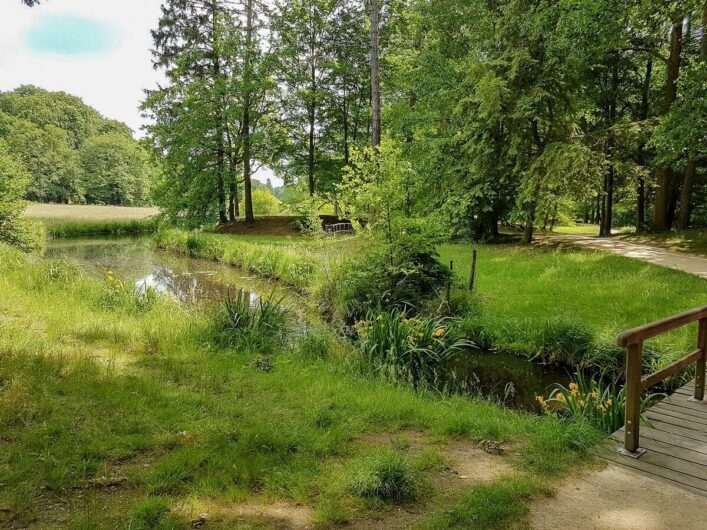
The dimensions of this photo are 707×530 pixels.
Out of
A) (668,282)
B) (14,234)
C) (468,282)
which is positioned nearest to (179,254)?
(14,234)

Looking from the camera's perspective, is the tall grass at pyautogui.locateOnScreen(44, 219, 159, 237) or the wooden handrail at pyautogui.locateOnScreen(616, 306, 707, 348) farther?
the tall grass at pyautogui.locateOnScreen(44, 219, 159, 237)

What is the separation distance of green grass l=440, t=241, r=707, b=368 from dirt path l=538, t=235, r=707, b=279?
0.70 metres

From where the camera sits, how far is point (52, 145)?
5781cm

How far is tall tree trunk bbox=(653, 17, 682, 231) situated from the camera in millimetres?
15930

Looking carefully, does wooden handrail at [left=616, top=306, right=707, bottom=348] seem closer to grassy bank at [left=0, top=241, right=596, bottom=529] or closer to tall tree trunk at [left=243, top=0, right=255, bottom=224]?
grassy bank at [left=0, top=241, right=596, bottom=529]

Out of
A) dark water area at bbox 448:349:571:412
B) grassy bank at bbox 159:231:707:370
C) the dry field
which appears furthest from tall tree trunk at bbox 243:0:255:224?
dark water area at bbox 448:349:571:412

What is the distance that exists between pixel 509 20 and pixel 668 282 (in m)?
10.4

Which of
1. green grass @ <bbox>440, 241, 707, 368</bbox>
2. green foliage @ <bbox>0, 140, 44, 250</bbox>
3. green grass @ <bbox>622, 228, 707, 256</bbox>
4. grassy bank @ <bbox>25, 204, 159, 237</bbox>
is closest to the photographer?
green grass @ <bbox>440, 241, 707, 368</bbox>

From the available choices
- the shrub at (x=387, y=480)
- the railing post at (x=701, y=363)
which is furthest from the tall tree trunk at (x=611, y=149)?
the shrub at (x=387, y=480)

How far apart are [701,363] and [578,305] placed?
13.2ft

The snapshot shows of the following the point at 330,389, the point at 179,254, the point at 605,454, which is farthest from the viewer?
the point at 179,254

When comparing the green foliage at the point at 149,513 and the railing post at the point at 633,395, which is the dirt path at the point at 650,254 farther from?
the green foliage at the point at 149,513

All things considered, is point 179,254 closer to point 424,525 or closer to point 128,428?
point 128,428

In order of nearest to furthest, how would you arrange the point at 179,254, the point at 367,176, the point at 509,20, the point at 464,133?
the point at 367,176, the point at 509,20, the point at 464,133, the point at 179,254
